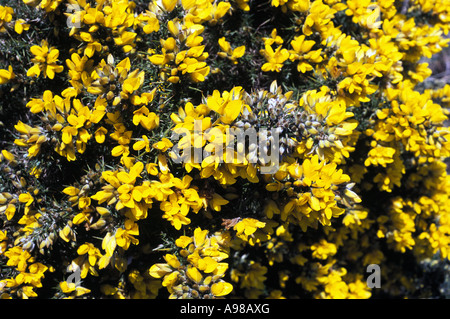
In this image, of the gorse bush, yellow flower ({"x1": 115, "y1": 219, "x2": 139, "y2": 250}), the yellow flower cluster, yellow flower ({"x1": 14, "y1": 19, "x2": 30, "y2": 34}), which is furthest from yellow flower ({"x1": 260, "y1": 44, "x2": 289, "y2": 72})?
yellow flower ({"x1": 14, "y1": 19, "x2": 30, "y2": 34})

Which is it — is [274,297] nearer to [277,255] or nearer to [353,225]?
[277,255]

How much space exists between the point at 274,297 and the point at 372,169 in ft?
3.47

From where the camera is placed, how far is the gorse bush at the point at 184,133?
67.1 inches

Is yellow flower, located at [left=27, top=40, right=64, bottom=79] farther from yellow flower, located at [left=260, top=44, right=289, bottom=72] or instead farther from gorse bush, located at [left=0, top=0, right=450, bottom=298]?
yellow flower, located at [left=260, top=44, right=289, bottom=72]

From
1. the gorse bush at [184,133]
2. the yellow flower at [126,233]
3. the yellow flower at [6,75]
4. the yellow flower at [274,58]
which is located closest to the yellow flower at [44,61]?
the gorse bush at [184,133]

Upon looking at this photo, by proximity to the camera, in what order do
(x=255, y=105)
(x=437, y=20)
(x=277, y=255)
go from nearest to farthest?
(x=255, y=105), (x=277, y=255), (x=437, y=20)

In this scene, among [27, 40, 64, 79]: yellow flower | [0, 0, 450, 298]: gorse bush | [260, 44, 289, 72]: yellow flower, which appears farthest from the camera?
[260, 44, 289, 72]: yellow flower

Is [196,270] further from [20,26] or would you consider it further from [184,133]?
[20,26]

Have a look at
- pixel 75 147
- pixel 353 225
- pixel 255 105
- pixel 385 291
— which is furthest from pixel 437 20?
pixel 75 147

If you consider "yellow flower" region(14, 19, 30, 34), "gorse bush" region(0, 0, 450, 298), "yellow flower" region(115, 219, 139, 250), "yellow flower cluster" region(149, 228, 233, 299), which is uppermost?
"yellow flower" region(14, 19, 30, 34)

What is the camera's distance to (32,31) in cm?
207

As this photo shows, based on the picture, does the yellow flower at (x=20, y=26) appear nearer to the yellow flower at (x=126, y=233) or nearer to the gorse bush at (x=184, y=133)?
the gorse bush at (x=184, y=133)

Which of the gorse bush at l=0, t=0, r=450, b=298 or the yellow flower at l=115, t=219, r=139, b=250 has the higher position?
the gorse bush at l=0, t=0, r=450, b=298

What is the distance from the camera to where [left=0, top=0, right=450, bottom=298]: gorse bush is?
1704mm
